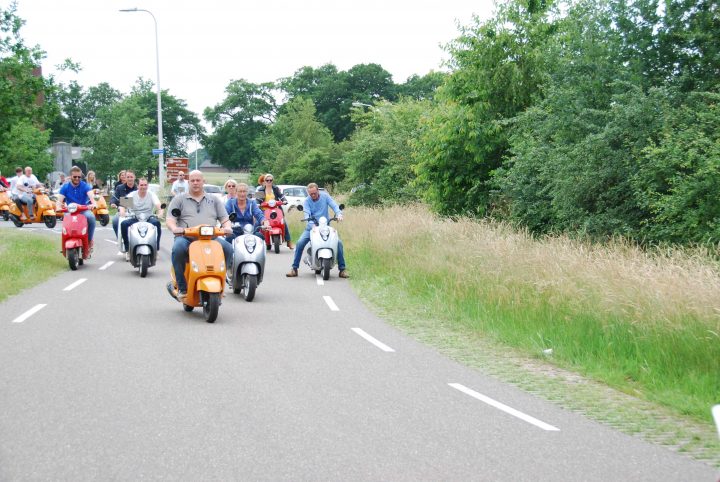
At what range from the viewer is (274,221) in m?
23.7

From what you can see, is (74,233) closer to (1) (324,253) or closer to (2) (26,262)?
(2) (26,262)

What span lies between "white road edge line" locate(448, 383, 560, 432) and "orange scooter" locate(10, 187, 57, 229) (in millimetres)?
27496

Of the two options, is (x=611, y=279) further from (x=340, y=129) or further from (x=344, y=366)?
(x=340, y=129)

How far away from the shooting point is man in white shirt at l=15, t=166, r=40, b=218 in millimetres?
32241

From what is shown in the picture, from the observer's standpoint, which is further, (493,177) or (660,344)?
(493,177)

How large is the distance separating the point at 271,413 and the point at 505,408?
1.87 m

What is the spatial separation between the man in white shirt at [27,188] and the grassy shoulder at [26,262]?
22.0ft

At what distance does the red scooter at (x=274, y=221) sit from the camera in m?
23.3

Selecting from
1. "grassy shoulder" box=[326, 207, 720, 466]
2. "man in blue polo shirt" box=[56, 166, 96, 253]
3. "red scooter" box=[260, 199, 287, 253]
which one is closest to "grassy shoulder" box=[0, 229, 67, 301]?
"man in blue polo shirt" box=[56, 166, 96, 253]

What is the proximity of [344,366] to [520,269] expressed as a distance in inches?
220

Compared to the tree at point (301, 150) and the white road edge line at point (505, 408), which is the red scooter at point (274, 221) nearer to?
the white road edge line at point (505, 408)

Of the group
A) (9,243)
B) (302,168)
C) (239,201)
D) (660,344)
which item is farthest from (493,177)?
(302,168)

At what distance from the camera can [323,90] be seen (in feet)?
329

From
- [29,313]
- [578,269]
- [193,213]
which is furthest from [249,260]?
[578,269]
